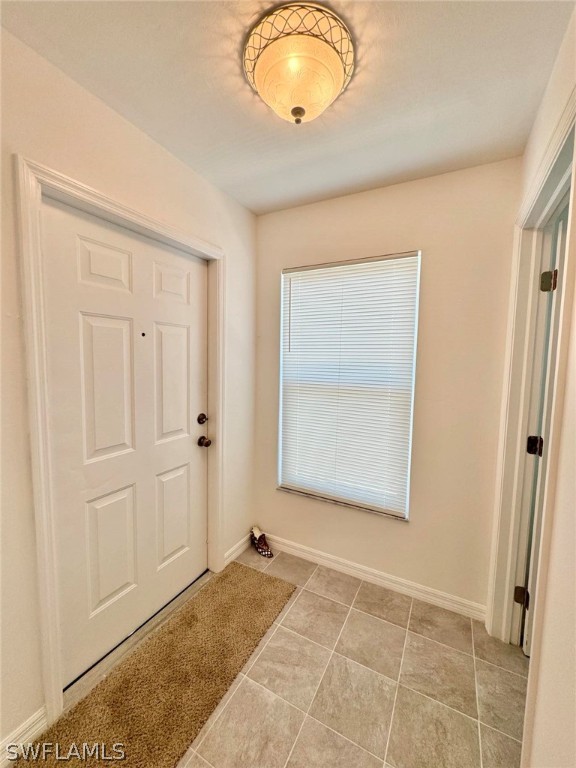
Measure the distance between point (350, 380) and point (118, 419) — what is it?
4.29 feet

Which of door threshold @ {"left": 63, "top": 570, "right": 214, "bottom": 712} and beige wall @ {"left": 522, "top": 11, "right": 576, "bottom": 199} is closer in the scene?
beige wall @ {"left": 522, "top": 11, "right": 576, "bottom": 199}

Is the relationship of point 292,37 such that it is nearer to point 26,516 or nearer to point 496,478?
point 26,516

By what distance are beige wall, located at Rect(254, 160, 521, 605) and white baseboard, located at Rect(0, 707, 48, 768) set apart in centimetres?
156

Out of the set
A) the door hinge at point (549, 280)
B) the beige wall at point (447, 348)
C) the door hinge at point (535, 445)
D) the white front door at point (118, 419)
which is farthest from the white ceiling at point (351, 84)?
the door hinge at point (535, 445)

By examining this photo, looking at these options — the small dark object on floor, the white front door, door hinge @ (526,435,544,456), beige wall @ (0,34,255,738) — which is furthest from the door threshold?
door hinge @ (526,435,544,456)

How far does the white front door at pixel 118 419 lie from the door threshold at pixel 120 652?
29mm

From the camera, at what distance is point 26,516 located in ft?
3.40

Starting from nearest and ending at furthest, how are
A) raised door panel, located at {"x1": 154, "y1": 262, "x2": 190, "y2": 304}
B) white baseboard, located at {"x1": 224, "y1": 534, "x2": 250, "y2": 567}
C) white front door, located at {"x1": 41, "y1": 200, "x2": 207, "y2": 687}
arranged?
white front door, located at {"x1": 41, "y1": 200, "x2": 207, "y2": 687} → raised door panel, located at {"x1": 154, "y1": 262, "x2": 190, "y2": 304} → white baseboard, located at {"x1": 224, "y1": 534, "x2": 250, "y2": 567}

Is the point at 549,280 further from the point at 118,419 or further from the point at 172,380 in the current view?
the point at 118,419

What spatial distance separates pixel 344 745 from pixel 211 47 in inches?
96.6

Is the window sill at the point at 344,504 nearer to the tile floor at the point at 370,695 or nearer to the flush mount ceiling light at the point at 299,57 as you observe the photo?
the tile floor at the point at 370,695

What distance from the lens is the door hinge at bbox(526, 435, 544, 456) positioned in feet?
4.46

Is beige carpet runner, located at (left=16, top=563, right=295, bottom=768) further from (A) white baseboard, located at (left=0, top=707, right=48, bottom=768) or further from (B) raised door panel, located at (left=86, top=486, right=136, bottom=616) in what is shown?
(B) raised door panel, located at (left=86, top=486, right=136, bottom=616)

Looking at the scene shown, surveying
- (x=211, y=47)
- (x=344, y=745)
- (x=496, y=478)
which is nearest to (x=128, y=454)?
(x=344, y=745)
